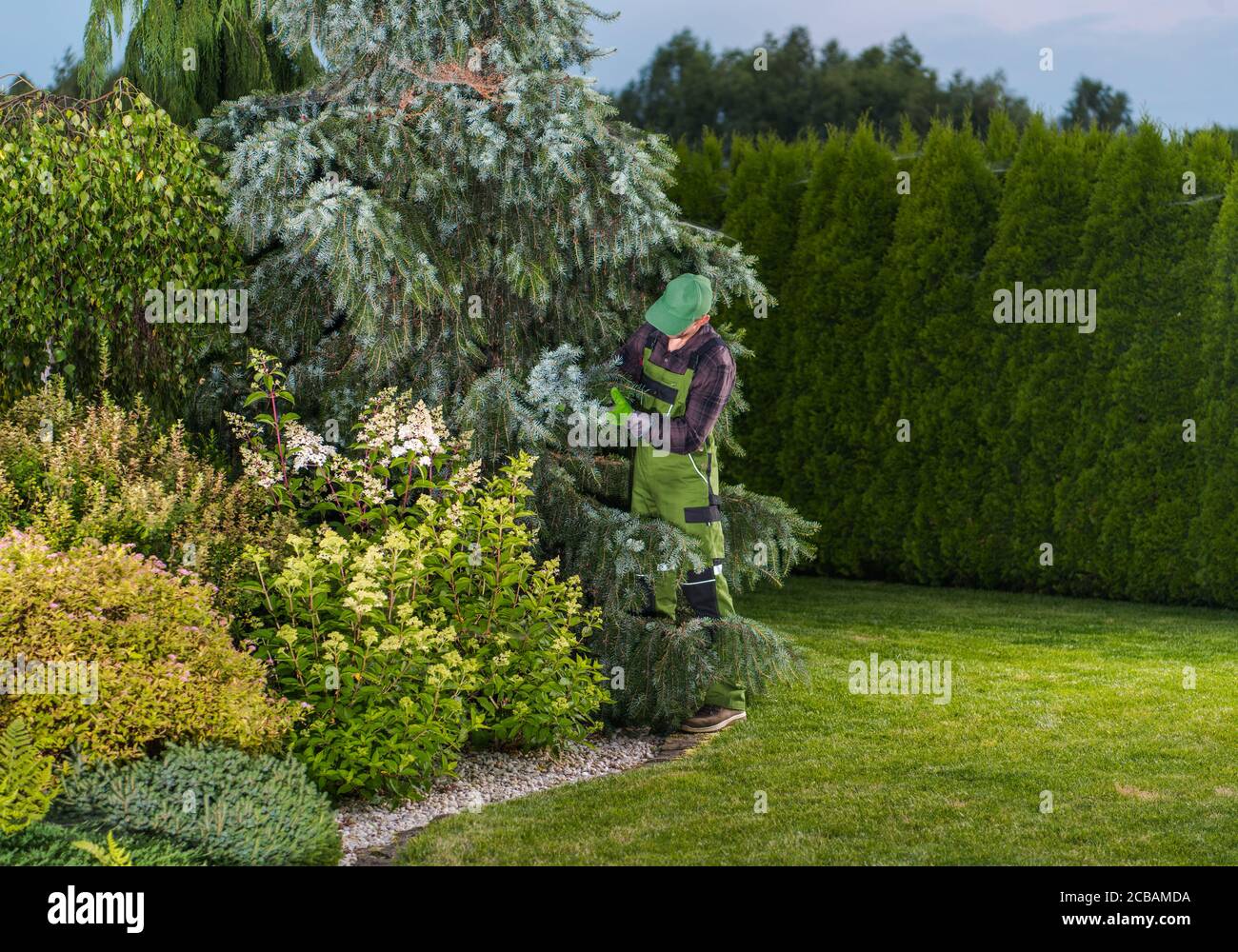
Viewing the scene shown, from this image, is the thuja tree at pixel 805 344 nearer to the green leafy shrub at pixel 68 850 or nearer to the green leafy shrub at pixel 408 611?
the green leafy shrub at pixel 408 611

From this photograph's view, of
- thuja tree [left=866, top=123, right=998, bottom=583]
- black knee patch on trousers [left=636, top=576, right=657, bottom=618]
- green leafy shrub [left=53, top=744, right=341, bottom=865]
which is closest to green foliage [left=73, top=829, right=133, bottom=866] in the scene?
green leafy shrub [left=53, top=744, right=341, bottom=865]

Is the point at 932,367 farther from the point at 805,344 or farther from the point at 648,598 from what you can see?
the point at 648,598

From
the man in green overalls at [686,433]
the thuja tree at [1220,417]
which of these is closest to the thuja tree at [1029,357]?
the thuja tree at [1220,417]

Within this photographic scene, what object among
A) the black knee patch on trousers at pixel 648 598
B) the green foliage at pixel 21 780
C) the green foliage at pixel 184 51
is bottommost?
the green foliage at pixel 21 780

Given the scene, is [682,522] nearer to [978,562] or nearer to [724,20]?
[978,562]

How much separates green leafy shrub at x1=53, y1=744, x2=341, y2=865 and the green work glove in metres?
2.40

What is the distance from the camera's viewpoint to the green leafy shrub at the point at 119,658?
411 centimetres

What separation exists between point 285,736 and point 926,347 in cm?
735

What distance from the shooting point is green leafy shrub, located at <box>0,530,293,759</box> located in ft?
13.5

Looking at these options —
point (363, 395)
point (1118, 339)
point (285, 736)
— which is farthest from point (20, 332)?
point (1118, 339)

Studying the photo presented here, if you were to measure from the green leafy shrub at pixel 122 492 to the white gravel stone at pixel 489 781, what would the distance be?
1057 millimetres

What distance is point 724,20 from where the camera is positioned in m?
33.8
